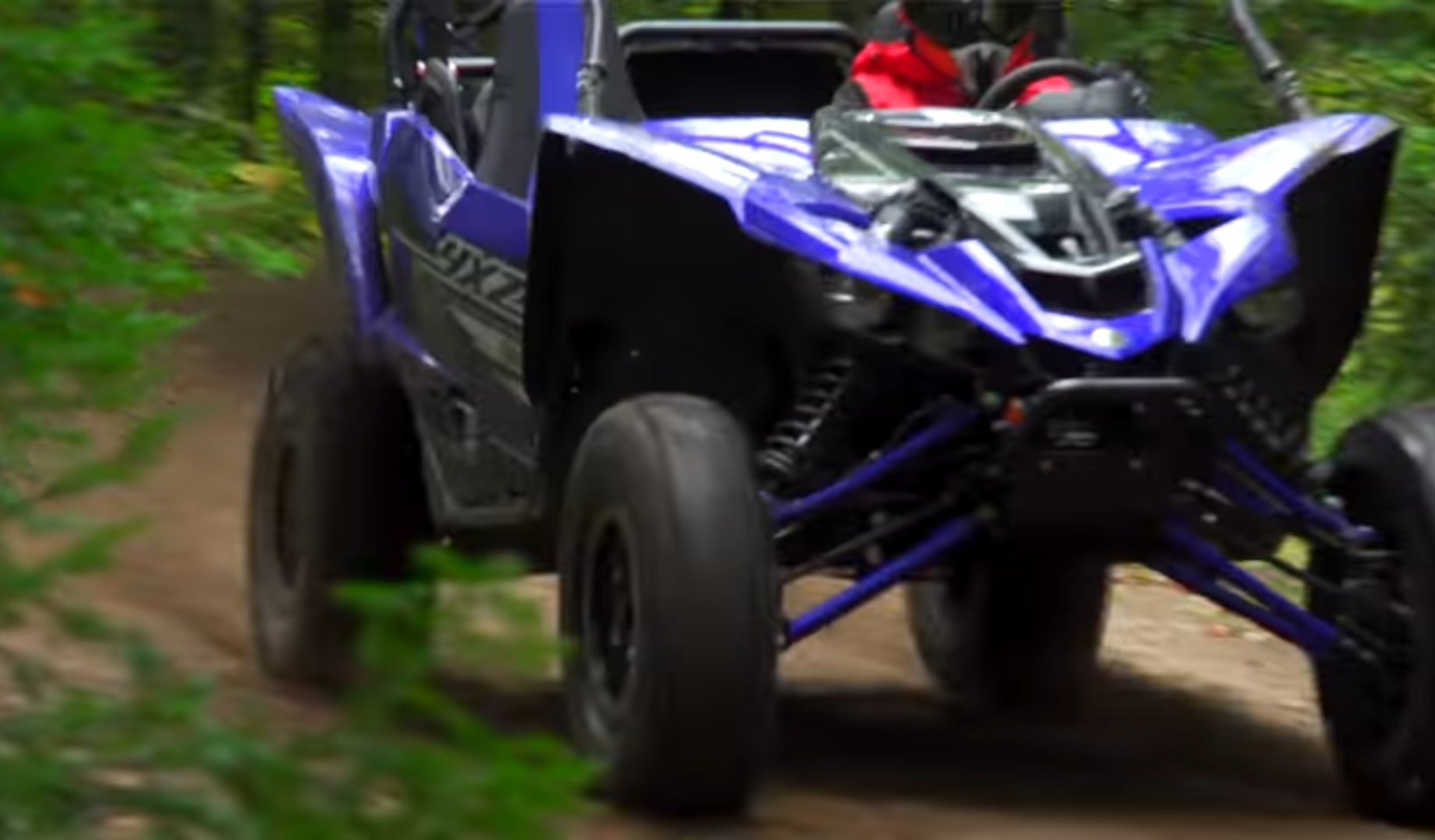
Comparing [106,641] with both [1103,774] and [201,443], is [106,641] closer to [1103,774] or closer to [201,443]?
[1103,774]

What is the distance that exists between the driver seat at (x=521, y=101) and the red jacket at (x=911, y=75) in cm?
53

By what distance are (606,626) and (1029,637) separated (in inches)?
88.4

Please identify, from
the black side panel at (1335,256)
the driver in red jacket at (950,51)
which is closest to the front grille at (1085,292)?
the black side panel at (1335,256)

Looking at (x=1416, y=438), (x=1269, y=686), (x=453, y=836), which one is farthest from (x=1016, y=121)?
(x=453, y=836)

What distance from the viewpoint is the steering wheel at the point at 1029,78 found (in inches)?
295

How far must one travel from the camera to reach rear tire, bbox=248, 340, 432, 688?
7.99 metres

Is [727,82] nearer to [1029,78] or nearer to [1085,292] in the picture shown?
[1029,78]

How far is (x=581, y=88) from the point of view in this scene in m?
7.05

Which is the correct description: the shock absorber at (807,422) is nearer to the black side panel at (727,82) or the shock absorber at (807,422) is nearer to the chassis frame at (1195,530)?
the chassis frame at (1195,530)

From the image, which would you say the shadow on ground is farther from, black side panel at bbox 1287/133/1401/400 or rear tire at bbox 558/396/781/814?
black side panel at bbox 1287/133/1401/400

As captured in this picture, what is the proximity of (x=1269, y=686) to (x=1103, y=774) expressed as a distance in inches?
78.3

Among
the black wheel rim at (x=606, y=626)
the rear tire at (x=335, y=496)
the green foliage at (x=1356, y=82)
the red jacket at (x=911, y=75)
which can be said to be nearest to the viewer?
the black wheel rim at (x=606, y=626)

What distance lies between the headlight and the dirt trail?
3.16 feet

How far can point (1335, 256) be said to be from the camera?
6789mm
